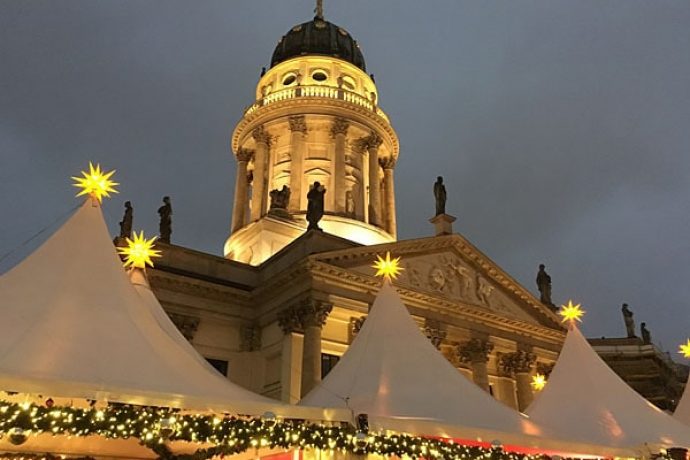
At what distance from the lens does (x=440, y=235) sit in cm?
2883

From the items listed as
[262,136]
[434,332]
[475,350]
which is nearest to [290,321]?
[434,332]

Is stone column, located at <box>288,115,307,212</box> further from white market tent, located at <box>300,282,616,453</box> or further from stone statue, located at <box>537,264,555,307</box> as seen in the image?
white market tent, located at <box>300,282,616,453</box>

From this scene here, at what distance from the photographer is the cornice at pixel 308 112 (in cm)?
3844

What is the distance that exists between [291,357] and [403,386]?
11506 mm

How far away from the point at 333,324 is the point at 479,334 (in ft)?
22.4

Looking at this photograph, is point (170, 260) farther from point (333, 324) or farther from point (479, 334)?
point (479, 334)

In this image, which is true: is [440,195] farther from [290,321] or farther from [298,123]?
[298,123]

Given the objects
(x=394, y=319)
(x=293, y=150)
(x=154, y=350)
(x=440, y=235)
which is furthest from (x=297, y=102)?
(x=154, y=350)

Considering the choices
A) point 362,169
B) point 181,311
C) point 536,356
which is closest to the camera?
point 181,311

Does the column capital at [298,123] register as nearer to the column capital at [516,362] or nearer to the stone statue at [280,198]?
the stone statue at [280,198]

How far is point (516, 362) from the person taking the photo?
29859 mm

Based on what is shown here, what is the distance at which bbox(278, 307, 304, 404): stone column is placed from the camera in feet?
76.7

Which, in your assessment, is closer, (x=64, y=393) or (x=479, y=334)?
(x=64, y=393)

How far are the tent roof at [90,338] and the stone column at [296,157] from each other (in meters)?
24.0
